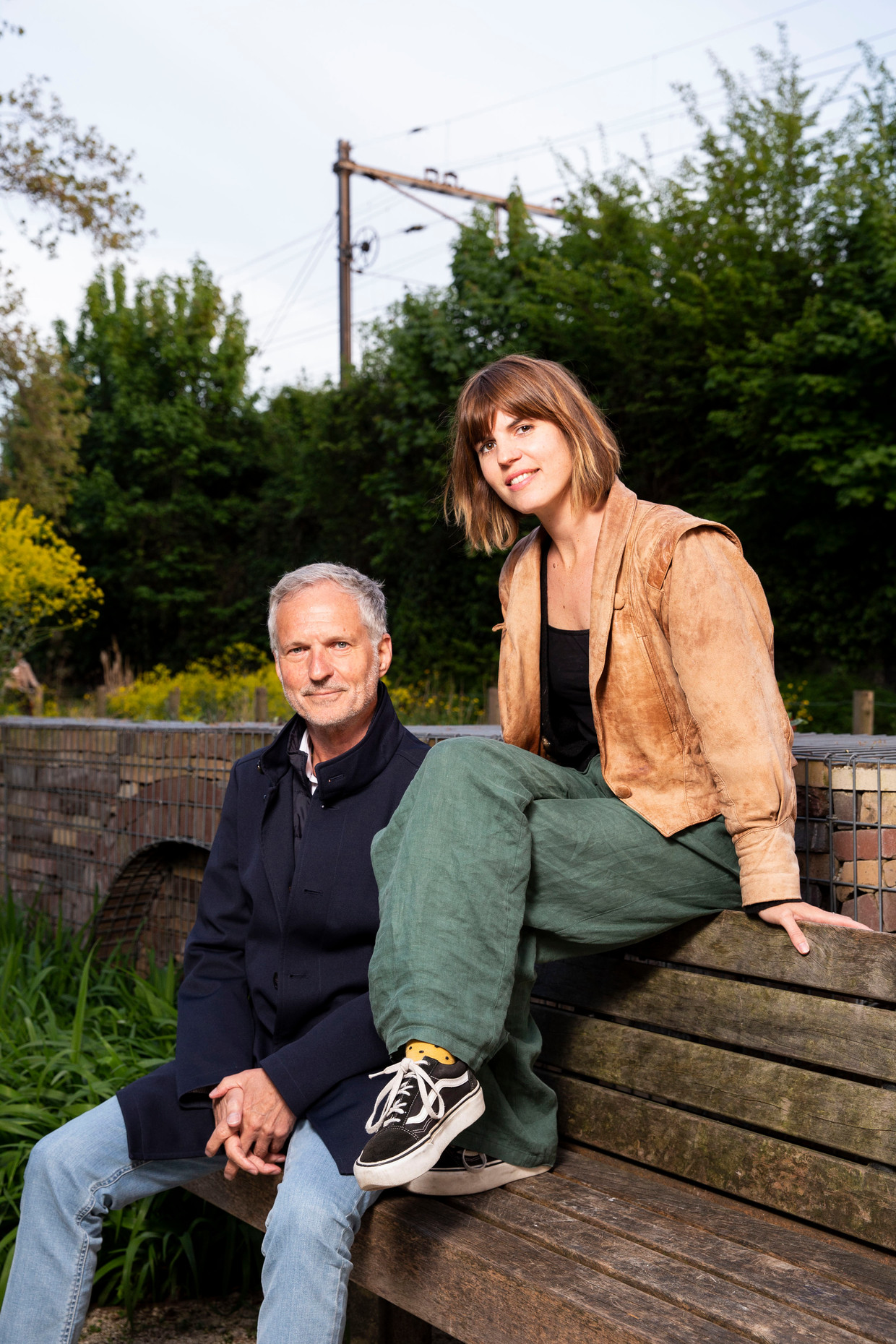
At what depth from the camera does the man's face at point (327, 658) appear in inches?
98.0

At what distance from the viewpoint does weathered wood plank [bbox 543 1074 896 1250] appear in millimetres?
1822

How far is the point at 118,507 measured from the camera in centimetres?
2533

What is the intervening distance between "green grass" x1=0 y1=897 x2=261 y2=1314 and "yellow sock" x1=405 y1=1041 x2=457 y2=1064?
4.98 feet

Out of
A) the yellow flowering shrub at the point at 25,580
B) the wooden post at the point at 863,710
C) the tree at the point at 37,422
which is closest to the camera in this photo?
the wooden post at the point at 863,710

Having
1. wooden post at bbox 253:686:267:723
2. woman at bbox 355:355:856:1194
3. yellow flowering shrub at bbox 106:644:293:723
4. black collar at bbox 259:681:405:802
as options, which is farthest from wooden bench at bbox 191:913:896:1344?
wooden post at bbox 253:686:267:723

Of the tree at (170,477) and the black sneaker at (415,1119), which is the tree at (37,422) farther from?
the black sneaker at (415,1119)

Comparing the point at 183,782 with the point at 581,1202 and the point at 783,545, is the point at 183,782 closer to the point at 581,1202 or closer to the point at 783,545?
the point at 581,1202

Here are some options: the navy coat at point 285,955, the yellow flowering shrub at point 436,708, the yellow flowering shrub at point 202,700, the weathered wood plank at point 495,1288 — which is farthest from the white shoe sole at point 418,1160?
the yellow flowering shrub at point 436,708

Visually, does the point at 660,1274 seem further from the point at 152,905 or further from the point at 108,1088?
the point at 152,905

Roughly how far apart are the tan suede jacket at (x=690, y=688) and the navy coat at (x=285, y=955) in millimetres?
519

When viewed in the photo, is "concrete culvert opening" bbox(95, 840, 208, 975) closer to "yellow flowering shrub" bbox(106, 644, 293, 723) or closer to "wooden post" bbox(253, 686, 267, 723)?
"yellow flowering shrub" bbox(106, 644, 293, 723)

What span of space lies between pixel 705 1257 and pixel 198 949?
1170 mm

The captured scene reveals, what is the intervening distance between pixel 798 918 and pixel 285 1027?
100cm

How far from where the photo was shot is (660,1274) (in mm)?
1723
